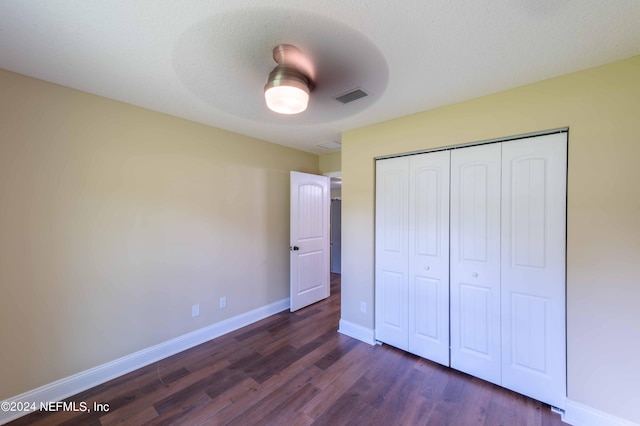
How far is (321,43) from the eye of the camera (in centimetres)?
142

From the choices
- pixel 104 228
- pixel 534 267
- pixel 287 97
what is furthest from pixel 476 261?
pixel 104 228

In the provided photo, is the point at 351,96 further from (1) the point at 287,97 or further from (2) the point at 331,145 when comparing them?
(2) the point at 331,145

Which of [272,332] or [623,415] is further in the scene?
[272,332]

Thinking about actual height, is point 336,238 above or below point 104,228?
below

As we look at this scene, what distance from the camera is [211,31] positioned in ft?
4.48

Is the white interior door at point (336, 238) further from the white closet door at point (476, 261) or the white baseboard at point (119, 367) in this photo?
the white closet door at point (476, 261)

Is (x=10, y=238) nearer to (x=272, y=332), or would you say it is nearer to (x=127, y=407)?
(x=127, y=407)

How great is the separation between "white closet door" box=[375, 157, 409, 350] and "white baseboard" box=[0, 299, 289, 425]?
1.75 meters

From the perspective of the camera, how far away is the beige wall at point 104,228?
1804mm

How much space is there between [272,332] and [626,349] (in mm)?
2996

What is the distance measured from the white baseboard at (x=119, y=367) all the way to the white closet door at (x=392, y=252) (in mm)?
1752

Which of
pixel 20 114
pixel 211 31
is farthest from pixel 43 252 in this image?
pixel 211 31

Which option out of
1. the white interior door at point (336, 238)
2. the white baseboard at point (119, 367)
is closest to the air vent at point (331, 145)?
the white interior door at point (336, 238)

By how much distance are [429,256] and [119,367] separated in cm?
306
